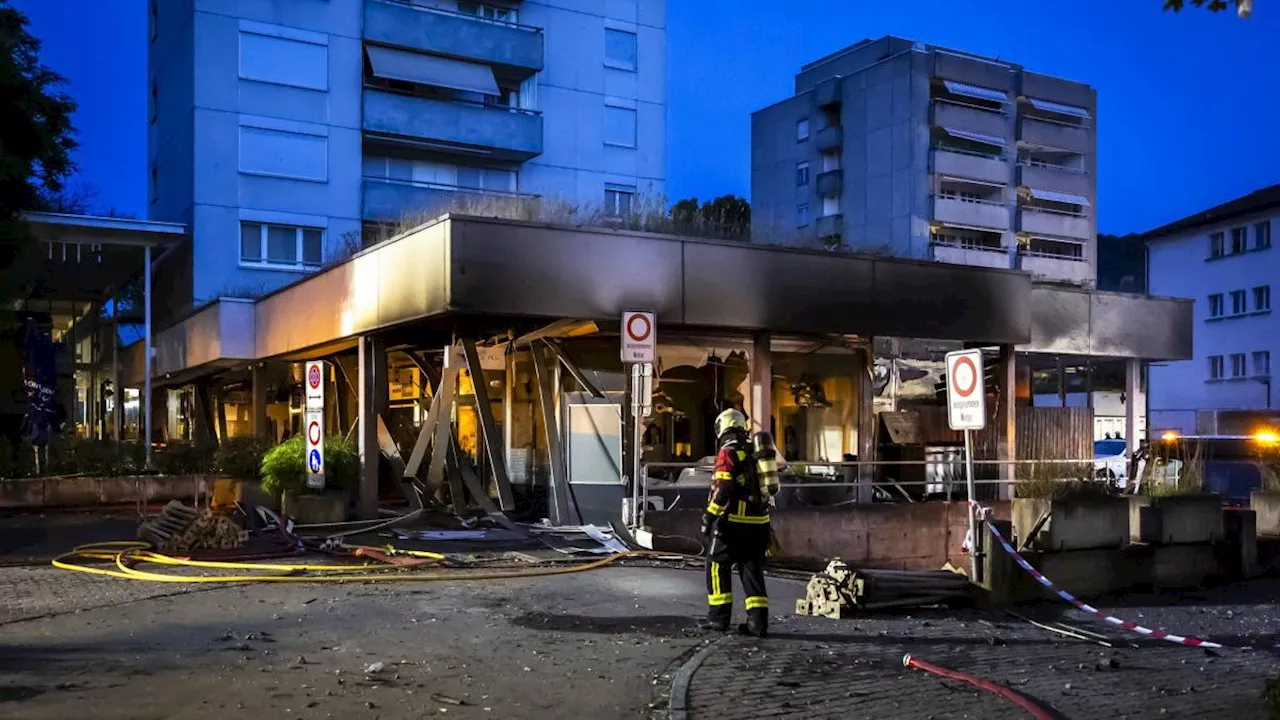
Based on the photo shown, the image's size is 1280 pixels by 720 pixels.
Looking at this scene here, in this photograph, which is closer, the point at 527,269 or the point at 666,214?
the point at 527,269

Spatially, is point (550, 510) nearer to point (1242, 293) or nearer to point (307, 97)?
point (307, 97)

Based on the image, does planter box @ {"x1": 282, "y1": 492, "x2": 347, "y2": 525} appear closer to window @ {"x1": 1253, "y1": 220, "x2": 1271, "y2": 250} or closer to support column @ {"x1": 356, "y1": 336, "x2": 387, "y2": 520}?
support column @ {"x1": 356, "y1": 336, "x2": 387, "y2": 520}

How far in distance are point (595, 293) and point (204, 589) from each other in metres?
6.37

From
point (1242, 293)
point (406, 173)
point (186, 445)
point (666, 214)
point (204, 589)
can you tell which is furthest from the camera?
point (1242, 293)

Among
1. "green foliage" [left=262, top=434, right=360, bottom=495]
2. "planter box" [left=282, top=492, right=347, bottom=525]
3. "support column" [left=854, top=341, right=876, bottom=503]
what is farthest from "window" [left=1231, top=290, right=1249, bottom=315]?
"planter box" [left=282, top=492, right=347, bottom=525]

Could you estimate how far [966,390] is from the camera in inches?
436

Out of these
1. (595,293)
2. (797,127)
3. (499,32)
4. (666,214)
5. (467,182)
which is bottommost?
(595,293)

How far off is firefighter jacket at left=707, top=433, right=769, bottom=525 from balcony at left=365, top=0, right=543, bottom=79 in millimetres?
30115

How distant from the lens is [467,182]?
37781 mm

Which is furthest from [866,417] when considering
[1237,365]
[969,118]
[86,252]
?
Result: [969,118]

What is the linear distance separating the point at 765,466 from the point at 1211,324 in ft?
150

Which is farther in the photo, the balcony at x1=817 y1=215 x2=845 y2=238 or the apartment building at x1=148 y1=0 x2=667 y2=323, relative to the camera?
the balcony at x1=817 y1=215 x2=845 y2=238

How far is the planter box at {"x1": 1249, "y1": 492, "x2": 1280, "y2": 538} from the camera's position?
52.6 feet

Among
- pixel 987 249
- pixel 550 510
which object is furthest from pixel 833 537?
pixel 987 249
